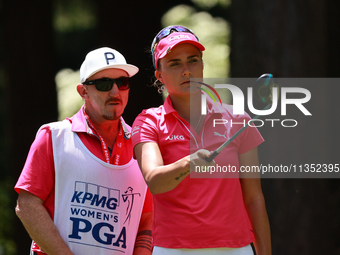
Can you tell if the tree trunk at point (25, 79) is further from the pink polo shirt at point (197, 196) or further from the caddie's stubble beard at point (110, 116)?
the pink polo shirt at point (197, 196)

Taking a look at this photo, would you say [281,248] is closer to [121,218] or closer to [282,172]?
[282,172]

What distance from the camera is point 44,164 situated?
114 inches

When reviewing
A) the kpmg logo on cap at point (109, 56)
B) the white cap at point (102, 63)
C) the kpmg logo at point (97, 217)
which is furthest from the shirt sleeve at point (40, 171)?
the kpmg logo on cap at point (109, 56)

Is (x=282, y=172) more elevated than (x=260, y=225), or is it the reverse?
(x=282, y=172)

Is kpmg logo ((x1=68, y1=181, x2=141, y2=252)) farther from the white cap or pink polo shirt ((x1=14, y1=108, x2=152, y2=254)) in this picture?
the white cap

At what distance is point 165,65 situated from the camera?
266cm

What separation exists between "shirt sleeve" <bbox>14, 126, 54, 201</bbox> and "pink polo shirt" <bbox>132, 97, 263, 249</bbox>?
682 millimetres

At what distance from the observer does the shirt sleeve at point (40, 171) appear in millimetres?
2859

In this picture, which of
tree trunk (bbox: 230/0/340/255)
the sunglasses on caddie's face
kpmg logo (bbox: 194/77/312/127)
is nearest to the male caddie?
the sunglasses on caddie's face

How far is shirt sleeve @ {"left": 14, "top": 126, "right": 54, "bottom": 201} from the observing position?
2859 mm

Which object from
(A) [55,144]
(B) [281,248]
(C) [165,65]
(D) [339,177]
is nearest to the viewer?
(C) [165,65]

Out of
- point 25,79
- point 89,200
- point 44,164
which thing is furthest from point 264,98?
point 25,79

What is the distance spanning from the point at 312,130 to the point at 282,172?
411 mm

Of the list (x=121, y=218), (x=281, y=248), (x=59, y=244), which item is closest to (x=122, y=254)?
(x=121, y=218)
